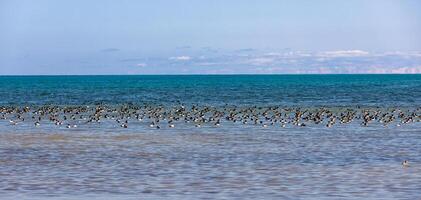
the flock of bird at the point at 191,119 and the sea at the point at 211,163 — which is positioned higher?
the sea at the point at 211,163

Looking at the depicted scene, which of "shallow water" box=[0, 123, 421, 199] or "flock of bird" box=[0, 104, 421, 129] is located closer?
"shallow water" box=[0, 123, 421, 199]

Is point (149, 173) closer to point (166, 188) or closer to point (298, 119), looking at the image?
point (166, 188)

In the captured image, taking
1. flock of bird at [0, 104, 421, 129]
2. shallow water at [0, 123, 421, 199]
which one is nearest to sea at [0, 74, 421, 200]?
shallow water at [0, 123, 421, 199]

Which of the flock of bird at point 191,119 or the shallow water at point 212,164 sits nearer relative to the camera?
the shallow water at point 212,164

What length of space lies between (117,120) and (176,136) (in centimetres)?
1158

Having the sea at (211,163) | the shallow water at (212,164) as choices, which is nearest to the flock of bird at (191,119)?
the sea at (211,163)

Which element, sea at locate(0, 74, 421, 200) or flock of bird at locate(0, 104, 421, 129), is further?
flock of bird at locate(0, 104, 421, 129)

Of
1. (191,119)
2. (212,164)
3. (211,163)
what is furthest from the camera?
(191,119)

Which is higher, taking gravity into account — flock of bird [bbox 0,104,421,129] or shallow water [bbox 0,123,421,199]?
Answer: shallow water [bbox 0,123,421,199]

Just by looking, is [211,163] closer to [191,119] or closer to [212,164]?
[212,164]

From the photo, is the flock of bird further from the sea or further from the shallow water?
the shallow water

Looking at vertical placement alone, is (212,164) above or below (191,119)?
above

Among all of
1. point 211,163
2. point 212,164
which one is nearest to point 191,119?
point 211,163

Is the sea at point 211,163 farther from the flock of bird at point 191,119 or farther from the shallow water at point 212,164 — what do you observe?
the flock of bird at point 191,119
